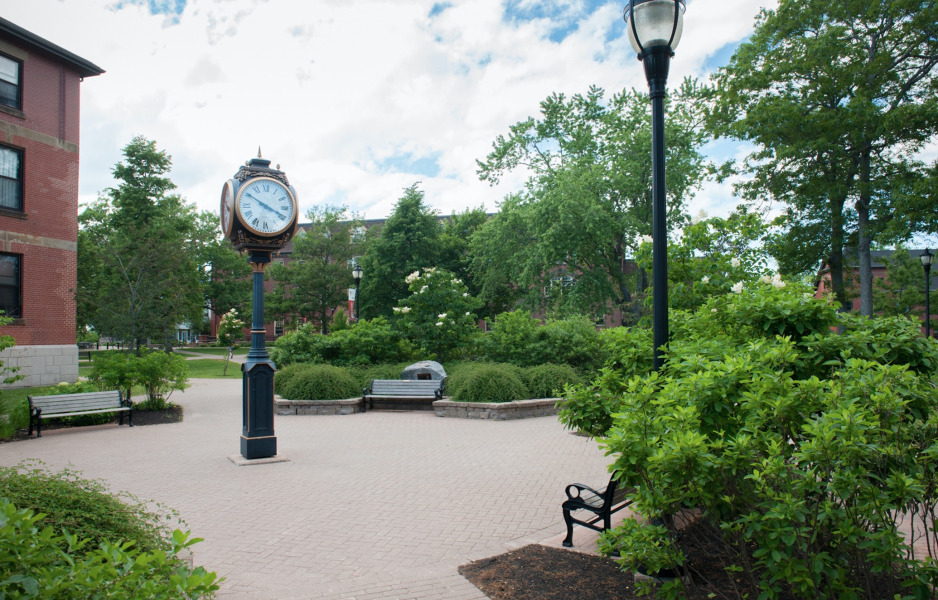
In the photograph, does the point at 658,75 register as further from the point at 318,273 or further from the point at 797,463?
the point at 318,273

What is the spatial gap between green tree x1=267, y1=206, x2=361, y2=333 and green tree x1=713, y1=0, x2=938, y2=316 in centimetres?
2996

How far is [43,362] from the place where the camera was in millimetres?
18719

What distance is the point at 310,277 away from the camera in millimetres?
44969

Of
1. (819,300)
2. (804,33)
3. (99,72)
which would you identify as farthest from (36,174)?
Result: (804,33)

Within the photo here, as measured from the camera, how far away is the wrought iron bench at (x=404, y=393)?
45.1 ft

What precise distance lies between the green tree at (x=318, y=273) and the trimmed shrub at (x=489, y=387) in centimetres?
3222

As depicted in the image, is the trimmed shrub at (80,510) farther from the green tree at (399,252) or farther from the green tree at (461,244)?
the green tree at (461,244)

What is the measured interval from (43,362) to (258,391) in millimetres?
14859

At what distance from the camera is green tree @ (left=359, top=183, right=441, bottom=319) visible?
116 ft

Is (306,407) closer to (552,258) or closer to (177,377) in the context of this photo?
(177,377)

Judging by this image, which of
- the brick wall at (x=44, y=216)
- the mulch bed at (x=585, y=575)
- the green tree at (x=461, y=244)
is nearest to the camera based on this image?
the mulch bed at (x=585, y=575)

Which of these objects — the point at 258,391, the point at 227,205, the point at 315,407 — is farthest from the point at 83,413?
the point at 227,205

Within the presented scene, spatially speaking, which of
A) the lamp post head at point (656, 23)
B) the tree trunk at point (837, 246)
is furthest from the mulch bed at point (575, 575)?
the tree trunk at point (837, 246)

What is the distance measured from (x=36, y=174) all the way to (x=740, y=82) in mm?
25752
